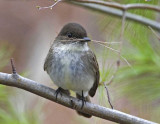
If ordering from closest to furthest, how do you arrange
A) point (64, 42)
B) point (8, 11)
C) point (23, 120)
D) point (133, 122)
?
1. point (133, 122)
2. point (23, 120)
3. point (64, 42)
4. point (8, 11)

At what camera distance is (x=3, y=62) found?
325 cm

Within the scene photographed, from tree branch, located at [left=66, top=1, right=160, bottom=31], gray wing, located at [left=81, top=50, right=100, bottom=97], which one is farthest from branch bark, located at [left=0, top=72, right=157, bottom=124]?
tree branch, located at [left=66, top=1, right=160, bottom=31]

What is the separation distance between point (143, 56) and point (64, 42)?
23.1 inches

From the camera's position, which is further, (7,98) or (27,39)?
(27,39)

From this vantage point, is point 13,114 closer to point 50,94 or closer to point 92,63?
point 50,94

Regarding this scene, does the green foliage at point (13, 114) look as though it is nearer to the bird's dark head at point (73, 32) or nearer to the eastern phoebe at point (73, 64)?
the eastern phoebe at point (73, 64)

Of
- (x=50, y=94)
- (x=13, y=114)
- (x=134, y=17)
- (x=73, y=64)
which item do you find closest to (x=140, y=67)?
(x=134, y=17)

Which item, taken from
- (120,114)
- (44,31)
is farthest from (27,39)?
(120,114)

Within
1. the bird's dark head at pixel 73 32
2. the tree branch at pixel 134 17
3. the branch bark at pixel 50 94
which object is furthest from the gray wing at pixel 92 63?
the branch bark at pixel 50 94

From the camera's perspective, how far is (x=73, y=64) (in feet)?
11.2

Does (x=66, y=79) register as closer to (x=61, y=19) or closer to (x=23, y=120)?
(x=23, y=120)

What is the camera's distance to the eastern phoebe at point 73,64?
340 cm

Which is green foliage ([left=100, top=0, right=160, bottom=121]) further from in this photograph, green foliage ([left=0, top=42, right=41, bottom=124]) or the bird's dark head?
green foliage ([left=0, top=42, right=41, bottom=124])

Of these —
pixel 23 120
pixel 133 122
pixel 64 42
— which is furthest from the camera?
pixel 64 42
